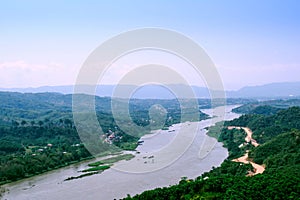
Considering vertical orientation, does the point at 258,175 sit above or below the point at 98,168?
above

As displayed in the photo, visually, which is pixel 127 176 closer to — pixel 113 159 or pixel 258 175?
pixel 113 159

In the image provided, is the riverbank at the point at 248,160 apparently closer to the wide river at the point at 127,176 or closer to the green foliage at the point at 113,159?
the wide river at the point at 127,176

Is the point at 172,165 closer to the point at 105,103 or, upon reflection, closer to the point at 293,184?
the point at 293,184

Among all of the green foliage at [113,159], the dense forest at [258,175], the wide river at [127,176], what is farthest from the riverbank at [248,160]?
the green foliage at [113,159]

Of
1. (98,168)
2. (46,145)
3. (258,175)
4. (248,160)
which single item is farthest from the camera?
(46,145)

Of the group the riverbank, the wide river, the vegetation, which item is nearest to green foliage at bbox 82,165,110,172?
the wide river

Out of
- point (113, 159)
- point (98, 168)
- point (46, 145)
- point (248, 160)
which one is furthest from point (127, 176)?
point (46, 145)

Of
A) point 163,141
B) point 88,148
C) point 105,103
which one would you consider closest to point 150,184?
point 88,148
